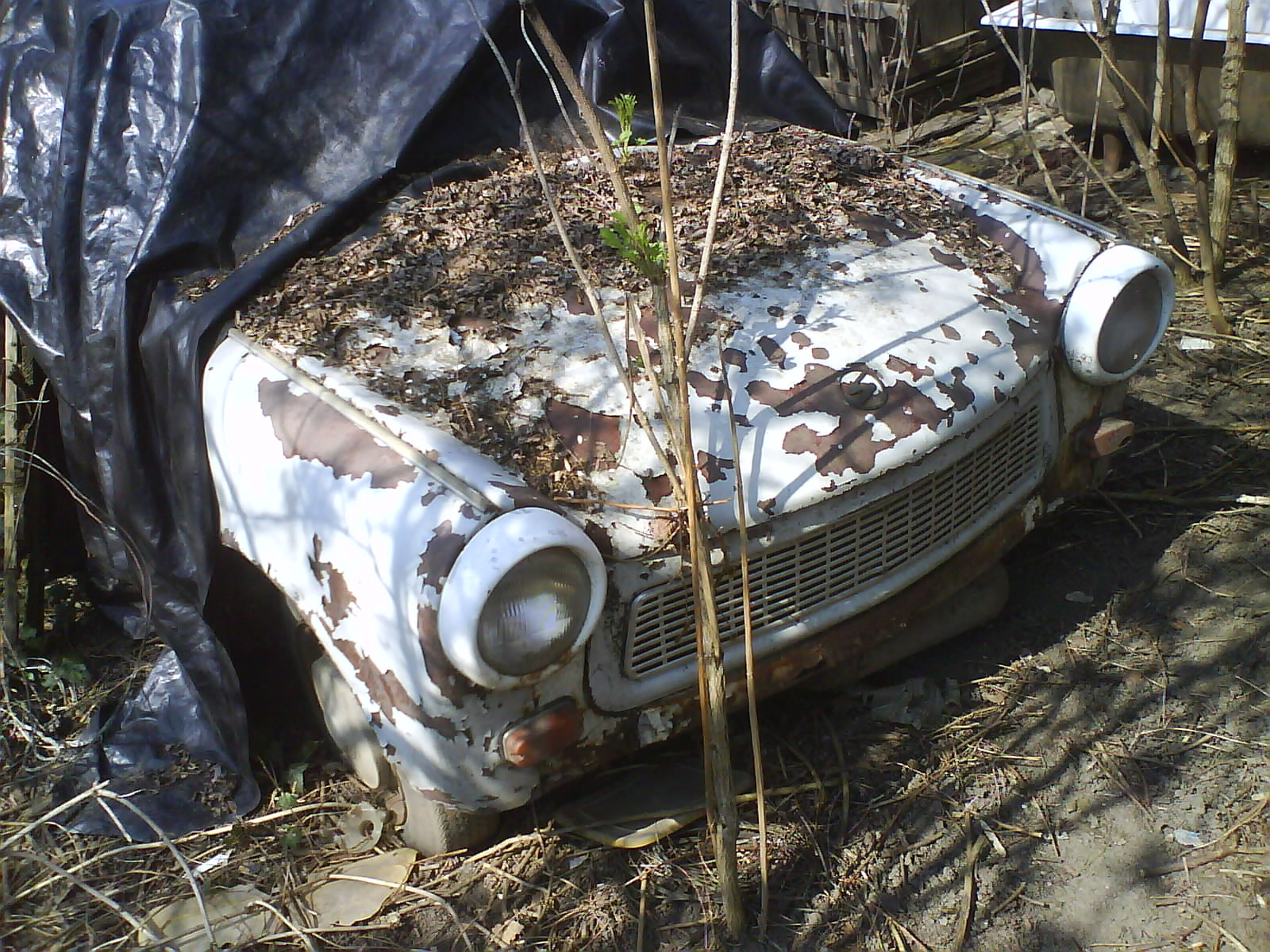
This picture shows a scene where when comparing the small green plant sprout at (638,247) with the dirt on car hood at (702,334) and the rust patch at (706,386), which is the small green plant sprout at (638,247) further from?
the rust patch at (706,386)

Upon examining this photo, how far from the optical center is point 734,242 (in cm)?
298

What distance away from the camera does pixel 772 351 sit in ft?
8.44

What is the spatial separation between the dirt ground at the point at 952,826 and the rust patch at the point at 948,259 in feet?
3.13

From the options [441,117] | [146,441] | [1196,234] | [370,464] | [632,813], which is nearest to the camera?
[370,464]

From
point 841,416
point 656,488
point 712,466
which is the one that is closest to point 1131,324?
point 841,416

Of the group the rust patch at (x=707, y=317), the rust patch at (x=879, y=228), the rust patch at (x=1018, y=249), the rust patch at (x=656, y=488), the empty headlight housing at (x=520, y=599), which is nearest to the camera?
the empty headlight housing at (x=520, y=599)

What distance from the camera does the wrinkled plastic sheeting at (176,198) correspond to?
2783 millimetres

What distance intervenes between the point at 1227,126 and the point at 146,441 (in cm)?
397

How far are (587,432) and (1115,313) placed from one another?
4.34ft

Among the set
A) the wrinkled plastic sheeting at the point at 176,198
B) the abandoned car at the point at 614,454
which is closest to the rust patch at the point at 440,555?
the abandoned car at the point at 614,454

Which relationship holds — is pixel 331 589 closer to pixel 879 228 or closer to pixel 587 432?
pixel 587 432

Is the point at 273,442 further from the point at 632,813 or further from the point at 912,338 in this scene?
the point at 912,338

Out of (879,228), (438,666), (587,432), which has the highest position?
(879,228)

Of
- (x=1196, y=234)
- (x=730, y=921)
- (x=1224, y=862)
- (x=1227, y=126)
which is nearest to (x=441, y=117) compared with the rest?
(x=730, y=921)
